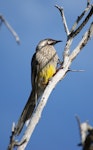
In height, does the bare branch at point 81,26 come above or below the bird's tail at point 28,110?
above

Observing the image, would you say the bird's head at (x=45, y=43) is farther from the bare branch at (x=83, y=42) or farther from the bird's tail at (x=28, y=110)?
the bare branch at (x=83, y=42)

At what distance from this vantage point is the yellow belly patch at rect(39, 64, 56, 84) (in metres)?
6.58

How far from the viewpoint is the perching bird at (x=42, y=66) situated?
646cm

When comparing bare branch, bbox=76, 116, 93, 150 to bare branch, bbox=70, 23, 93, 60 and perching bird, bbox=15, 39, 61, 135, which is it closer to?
bare branch, bbox=70, 23, 93, 60

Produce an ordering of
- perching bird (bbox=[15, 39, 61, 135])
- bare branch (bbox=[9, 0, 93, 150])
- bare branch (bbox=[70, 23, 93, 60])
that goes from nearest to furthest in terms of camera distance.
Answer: bare branch (bbox=[9, 0, 93, 150]), bare branch (bbox=[70, 23, 93, 60]), perching bird (bbox=[15, 39, 61, 135])

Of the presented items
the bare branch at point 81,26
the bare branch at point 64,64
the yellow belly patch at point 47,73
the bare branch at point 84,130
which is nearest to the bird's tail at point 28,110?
the yellow belly patch at point 47,73

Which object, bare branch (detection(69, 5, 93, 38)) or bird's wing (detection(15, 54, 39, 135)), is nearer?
bare branch (detection(69, 5, 93, 38))

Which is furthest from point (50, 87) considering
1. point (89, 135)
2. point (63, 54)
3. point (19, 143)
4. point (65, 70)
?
point (89, 135)

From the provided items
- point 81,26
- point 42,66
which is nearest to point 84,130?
point 81,26

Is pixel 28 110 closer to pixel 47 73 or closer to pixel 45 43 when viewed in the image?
pixel 47 73

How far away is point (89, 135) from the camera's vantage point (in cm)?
107

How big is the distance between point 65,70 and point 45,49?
256cm

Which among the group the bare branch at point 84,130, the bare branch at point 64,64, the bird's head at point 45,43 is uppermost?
the bare branch at point 84,130

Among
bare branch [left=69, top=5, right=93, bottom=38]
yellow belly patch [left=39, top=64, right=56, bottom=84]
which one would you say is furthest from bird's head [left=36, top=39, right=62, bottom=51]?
bare branch [left=69, top=5, right=93, bottom=38]
